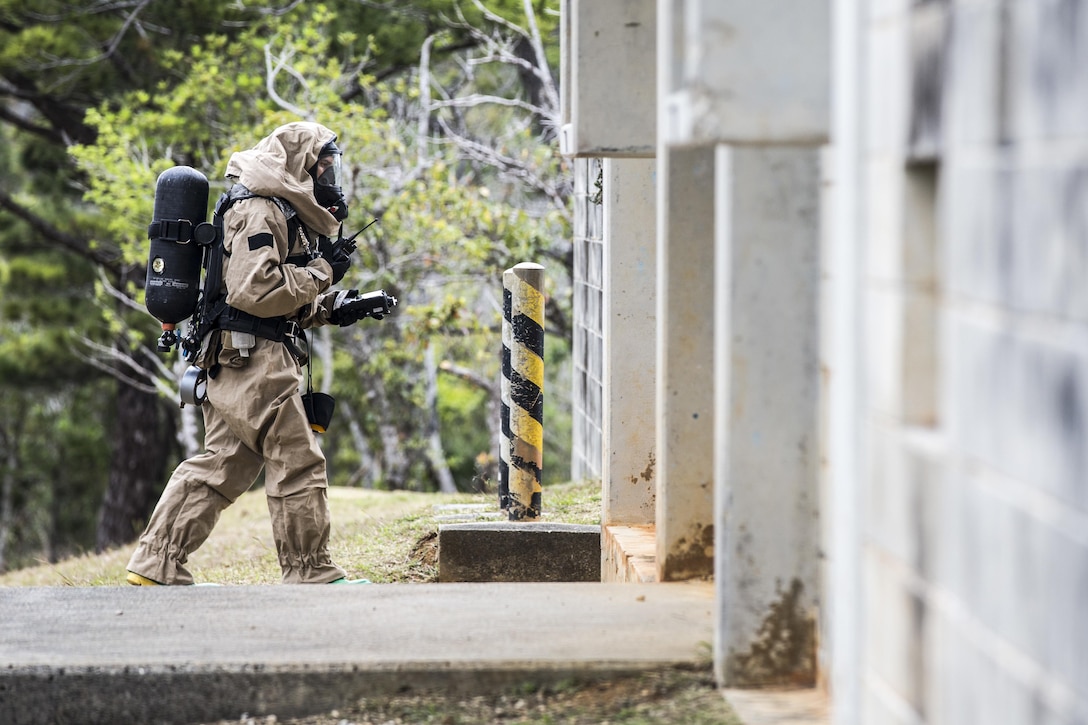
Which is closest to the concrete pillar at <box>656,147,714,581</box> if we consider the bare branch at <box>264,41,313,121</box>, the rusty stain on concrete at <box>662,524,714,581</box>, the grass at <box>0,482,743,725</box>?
the rusty stain on concrete at <box>662,524,714,581</box>

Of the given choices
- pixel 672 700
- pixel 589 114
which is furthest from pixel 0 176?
pixel 672 700

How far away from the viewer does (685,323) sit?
404 centimetres

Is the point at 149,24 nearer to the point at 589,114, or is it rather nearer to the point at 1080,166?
the point at 589,114

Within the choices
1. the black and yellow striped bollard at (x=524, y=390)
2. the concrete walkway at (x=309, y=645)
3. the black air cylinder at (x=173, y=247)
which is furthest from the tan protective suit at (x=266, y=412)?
the black and yellow striped bollard at (x=524, y=390)

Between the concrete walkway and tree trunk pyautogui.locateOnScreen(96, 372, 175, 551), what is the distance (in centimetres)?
1214

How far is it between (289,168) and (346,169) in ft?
20.9

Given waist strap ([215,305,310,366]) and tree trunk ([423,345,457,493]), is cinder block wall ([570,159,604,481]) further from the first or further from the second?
tree trunk ([423,345,457,493])

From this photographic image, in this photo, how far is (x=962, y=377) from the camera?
1890 mm

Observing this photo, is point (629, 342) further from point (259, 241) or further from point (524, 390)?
point (259, 241)

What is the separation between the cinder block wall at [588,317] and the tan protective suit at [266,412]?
2303 mm

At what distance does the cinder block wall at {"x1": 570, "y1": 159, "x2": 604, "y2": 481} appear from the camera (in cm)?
757

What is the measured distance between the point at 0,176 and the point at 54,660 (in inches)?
749

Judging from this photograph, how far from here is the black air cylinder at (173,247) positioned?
16.9 ft

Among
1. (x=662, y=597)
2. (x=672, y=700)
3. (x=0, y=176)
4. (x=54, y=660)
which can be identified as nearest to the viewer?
(x=672, y=700)
